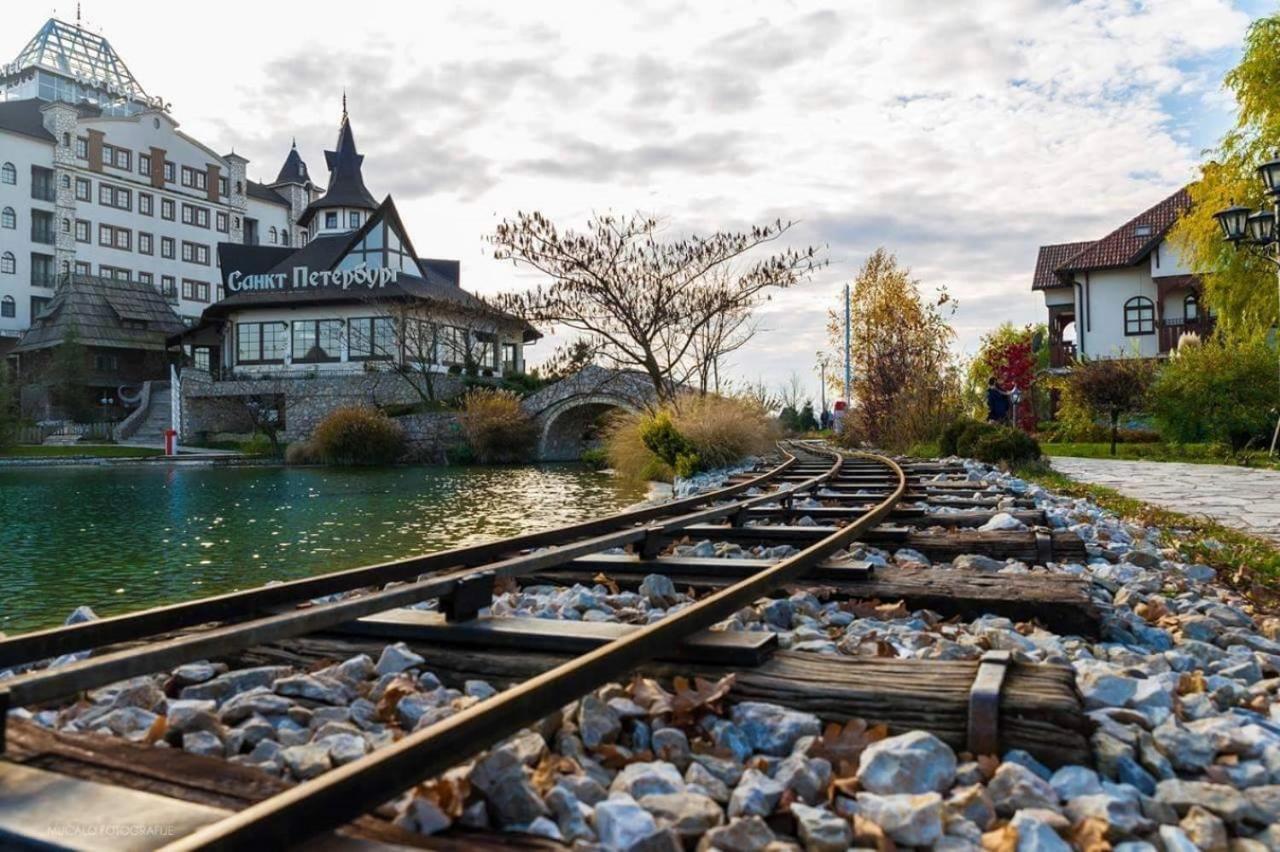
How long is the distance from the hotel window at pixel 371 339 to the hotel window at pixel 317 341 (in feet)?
2.05

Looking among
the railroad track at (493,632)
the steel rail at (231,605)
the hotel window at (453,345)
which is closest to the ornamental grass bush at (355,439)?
the hotel window at (453,345)

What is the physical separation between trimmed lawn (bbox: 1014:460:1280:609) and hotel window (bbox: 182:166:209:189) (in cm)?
5746

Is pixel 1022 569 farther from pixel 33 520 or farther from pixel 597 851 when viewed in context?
pixel 33 520

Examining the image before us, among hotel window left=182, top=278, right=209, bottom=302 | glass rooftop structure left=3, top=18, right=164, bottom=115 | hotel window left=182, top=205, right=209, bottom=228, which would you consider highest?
glass rooftop structure left=3, top=18, right=164, bottom=115

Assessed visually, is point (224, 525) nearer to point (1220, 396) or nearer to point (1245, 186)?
point (1220, 396)

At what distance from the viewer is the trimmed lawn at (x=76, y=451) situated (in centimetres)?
2828

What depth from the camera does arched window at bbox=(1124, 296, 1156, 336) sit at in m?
31.0

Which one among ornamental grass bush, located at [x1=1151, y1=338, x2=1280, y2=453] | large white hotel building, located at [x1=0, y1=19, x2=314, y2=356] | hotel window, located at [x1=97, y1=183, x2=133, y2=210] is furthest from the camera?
hotel window, located at [x1=97, y1=183, x2=133, y2=210]

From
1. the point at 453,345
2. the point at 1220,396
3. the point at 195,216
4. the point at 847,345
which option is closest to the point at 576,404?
the point at 847,345

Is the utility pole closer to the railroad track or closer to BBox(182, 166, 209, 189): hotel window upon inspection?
the railroad track

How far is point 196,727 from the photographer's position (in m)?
1.91

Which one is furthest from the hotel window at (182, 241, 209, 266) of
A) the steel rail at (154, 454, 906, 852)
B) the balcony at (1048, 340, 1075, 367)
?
the steel rail at (154, 454, 906, 852)

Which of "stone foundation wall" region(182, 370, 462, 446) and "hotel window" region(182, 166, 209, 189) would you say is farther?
"hotel window" region(182, 166, 209, 189)

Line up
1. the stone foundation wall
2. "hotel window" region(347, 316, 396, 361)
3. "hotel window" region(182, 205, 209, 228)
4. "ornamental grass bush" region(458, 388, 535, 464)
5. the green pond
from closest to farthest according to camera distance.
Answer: the green pond → "ornamental grass bush" region(458, 388, 535, 464) → the stone foundation wall → "hotel window" region(347, 316, 396, 361) → "hotel window" region(182, 205, 209, 228)
